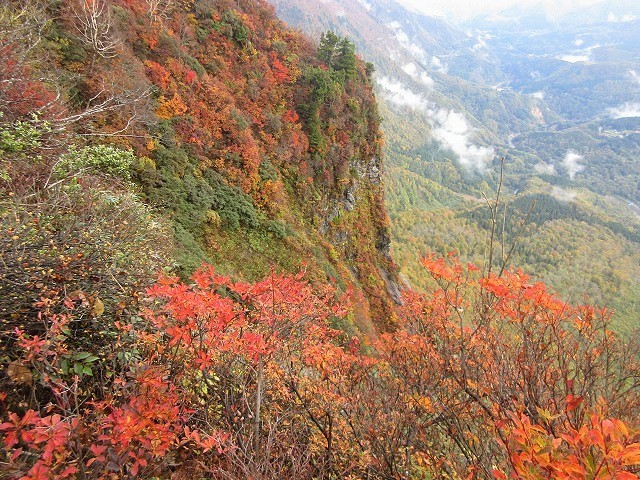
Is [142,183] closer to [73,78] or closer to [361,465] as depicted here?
[73,78]

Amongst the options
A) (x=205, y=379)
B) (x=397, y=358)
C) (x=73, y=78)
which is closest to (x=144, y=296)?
(x=205, y=379)

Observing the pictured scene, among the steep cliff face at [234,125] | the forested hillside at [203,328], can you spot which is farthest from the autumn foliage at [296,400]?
the steep cliff face at [234,125]

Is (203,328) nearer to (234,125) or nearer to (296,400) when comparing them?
(296,400)

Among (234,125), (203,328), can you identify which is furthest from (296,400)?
(234,125)

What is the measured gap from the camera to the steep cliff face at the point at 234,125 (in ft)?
43.5

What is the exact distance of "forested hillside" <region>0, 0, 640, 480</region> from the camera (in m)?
3.71

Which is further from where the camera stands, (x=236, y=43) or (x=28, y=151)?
(x=236, y=43)

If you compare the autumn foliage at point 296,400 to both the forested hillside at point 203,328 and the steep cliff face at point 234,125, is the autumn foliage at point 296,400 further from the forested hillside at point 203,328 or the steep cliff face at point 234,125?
the steep cliff face at point 234,125

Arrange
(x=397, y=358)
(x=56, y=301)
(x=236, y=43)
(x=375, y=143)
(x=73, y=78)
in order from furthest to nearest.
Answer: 1. (x=375, y=143)
2. (x=236, y=43)
3. (x=73, y=78)
4. (x=397, y=358)
5. (x=56, y=301)

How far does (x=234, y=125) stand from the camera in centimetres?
2016

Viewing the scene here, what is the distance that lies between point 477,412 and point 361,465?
264cm

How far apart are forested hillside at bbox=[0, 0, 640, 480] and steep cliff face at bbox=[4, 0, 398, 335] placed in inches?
6.8

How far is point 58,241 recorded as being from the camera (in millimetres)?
4832

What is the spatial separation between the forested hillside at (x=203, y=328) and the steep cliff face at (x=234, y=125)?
0.57ft
